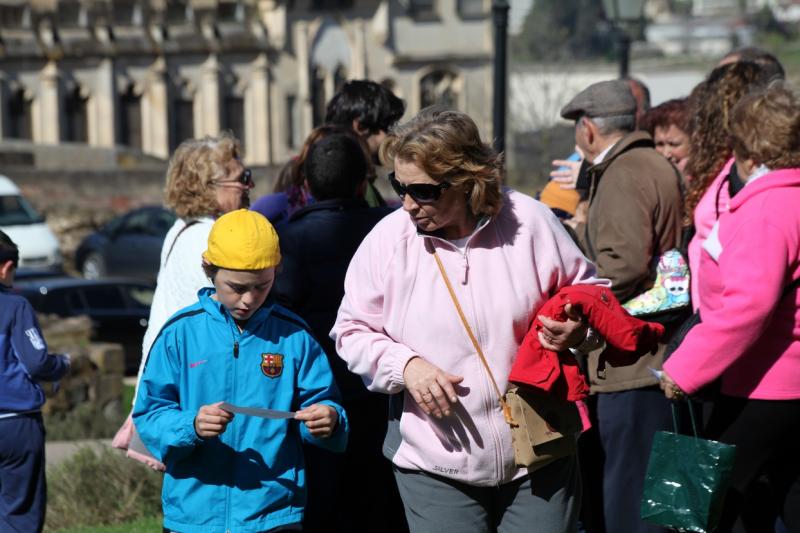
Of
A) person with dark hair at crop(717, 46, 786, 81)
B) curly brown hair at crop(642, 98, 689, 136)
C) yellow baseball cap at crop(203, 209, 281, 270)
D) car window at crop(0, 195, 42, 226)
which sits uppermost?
person with dark hair at crop(717, 46, 786, 81)

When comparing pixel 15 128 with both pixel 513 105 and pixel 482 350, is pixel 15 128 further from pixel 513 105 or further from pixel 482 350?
pixel 482 350

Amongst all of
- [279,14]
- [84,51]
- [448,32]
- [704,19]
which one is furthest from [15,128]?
[704,19]

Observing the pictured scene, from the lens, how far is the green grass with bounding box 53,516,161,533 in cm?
783

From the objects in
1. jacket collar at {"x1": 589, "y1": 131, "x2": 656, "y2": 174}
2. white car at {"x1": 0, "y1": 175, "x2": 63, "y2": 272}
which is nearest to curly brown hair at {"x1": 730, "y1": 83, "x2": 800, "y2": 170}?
jacket collar at {"x1": 589, "y1": 131, "x2": 656, "y2": 174}

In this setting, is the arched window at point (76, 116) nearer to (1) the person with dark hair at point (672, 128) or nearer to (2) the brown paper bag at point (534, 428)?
(1) the person with dark hair at point (672, 128)

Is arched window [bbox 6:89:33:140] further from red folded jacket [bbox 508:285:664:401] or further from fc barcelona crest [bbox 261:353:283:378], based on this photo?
red folded jacket [bbox 508:285:664:401]

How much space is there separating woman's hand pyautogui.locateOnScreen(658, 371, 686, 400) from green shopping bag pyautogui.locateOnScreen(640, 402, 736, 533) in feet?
0.51

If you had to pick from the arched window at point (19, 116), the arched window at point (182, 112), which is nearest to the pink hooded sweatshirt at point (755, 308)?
the arched window at point (19, 116)

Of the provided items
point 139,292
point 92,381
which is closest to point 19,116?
point 139,292

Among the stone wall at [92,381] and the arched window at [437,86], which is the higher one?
the arched window at [437,86]

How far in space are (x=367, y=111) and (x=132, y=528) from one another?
118 inches

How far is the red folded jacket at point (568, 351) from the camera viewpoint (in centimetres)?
432

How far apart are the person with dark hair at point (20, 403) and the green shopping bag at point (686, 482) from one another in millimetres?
2999

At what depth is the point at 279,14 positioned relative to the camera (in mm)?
49469
